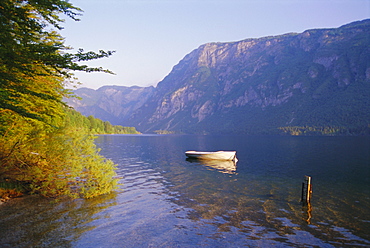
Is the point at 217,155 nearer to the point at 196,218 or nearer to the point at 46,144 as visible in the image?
the point at 196,218

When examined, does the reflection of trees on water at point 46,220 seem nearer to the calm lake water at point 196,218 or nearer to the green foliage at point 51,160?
the calm lake water at point 196,218

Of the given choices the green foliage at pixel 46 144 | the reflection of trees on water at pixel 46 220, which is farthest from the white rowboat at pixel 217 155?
the reflection of trees on water at pixel 46 220

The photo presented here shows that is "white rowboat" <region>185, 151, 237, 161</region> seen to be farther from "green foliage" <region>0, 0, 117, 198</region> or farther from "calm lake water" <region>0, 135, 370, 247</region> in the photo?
"green foliage" <region>0, 0, 117, 198</region>

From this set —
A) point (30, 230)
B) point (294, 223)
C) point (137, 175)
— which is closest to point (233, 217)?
point (294, 223)

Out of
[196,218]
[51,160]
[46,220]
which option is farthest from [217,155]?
[46,220]

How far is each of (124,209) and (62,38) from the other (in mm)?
14452

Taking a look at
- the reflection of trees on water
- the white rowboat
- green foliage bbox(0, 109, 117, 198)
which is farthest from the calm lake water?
the white rowboat

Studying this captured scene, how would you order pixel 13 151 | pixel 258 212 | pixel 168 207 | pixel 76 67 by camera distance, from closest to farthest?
pixel 76 67
pixel 13 151
pixel 258 212
pixel 168 207

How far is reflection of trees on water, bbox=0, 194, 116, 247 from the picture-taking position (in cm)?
1460

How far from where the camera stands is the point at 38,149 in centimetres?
2116

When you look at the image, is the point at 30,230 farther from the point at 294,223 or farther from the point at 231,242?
the point at 294,223

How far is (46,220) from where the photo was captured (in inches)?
698

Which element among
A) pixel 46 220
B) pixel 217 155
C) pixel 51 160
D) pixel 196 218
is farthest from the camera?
pixel 217 155

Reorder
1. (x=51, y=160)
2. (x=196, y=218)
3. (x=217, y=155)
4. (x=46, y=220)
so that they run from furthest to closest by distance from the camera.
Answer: (x=217, y=155), (x=51, y=160), (x=196, y=218), (x=46, y=220)
